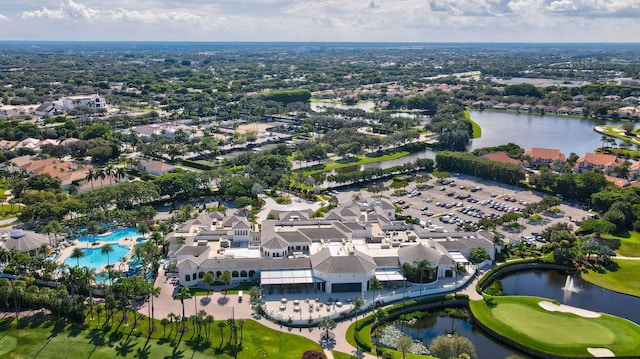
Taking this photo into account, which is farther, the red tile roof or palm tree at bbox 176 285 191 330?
the red tile roof

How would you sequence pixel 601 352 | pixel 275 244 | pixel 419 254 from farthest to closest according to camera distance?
1. pixel 275 244
2. pixel 419 254
3. pixel 601 352

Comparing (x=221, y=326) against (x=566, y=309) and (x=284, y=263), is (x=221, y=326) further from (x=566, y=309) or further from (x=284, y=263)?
(x=566, y=309)

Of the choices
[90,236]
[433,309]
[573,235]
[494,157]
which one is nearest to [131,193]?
[90,236]

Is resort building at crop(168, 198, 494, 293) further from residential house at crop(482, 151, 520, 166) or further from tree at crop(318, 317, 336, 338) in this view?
residential house at crop(482, 151, 520, 166)

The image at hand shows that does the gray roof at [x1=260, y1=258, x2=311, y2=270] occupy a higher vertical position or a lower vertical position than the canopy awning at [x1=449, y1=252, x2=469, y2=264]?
higher

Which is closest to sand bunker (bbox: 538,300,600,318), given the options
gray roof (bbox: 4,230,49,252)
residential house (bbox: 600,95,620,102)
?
gray roof (bbox: 4,230,49,252)

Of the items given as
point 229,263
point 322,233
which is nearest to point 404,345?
point 229,263
